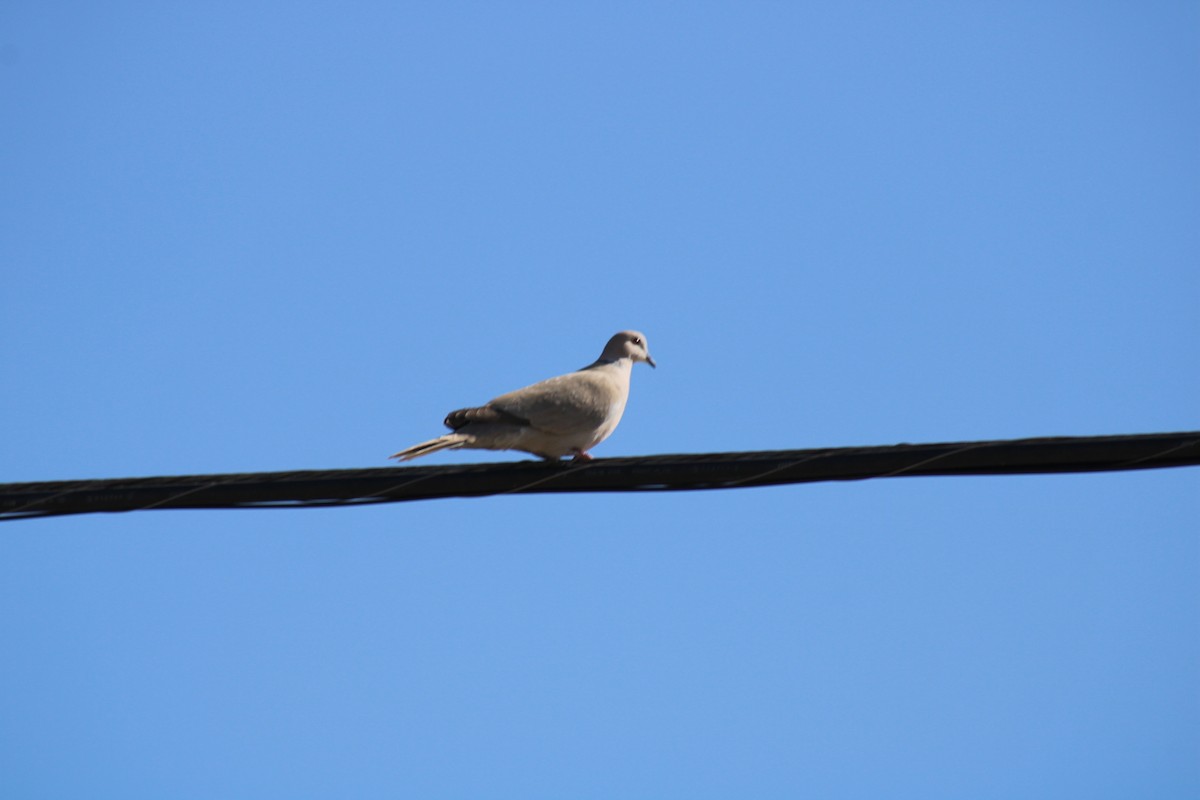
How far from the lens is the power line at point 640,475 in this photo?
5.71 meters

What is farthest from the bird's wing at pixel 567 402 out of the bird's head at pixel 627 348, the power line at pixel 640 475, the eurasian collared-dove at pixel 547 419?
the power line at pixel 640 475

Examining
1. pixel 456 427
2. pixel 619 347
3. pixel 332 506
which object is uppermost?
pixel 619 347

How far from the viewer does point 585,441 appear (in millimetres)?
8531

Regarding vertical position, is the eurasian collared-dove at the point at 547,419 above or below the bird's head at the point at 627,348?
below

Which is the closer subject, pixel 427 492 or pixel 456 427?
pixel 427 492

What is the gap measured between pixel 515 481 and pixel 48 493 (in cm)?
189

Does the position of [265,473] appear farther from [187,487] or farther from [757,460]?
[757,460]

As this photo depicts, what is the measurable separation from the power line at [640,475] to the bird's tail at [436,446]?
3.32ft

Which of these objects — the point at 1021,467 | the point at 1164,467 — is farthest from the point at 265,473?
the point at 1164,467

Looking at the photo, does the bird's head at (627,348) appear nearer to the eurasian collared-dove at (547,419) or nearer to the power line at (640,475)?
the eurasian collared-dove at (547,419)

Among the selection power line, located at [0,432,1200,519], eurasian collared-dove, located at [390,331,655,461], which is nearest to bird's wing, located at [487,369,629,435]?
eurasian collared-dove, located at [390,331,655,461]

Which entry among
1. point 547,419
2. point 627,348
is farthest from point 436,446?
point 627,348

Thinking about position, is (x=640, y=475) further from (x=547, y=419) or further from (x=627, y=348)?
(x=627, y=348)

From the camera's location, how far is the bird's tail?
7156mm
